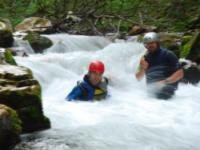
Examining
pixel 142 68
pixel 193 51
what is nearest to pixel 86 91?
pixel 142 68

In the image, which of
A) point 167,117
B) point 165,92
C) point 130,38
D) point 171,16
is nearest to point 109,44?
point 130,38

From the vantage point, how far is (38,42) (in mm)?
12914

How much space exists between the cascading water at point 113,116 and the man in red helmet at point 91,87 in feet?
0.45

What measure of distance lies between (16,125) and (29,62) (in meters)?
5.41

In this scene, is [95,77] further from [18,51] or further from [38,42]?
[38,42]

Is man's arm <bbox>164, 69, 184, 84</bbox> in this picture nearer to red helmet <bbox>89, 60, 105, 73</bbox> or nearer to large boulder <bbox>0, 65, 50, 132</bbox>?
red helmet <bbox>89, 60, 105, 73</bbox>

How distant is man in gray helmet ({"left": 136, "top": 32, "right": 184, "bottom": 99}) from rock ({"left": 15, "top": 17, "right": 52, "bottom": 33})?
7.17 metres

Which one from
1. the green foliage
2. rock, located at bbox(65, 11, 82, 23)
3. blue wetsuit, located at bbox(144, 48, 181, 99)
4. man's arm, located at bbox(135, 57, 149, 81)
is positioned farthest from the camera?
the green foliage

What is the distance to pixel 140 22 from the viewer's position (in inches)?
598

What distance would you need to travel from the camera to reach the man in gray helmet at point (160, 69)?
7.76 metres

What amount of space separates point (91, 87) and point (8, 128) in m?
2.51

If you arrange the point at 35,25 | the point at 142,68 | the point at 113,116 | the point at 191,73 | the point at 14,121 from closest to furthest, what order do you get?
the point at 14,121 < the point at 113,116 < the point at 142,68 < the point at 191,73 < the point at 35,25

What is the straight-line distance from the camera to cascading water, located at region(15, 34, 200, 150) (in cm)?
517

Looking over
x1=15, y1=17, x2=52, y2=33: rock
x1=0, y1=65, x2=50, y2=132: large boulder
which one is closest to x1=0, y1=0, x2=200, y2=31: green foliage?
x1=15, y1=17, x2=52, y2=33: rock
